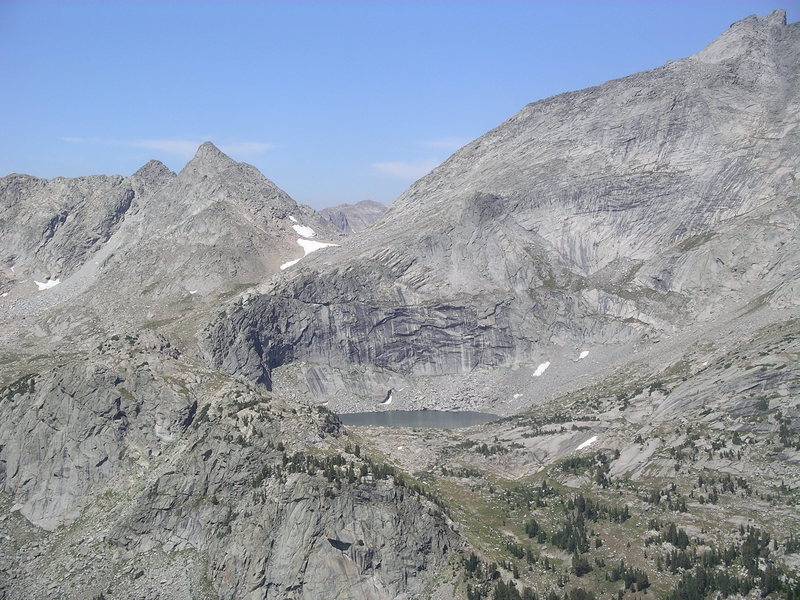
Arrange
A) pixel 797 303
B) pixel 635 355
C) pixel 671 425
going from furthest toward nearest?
pixel 635 355 → pixel 797 303 → pixel 671 425

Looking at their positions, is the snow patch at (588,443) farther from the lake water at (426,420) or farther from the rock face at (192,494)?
the lake water at (426,420)

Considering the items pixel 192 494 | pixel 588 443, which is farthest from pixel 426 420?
pixel 192 494

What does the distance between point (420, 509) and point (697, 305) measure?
128579mm

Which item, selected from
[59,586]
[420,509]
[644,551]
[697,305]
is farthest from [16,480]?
[697,305]

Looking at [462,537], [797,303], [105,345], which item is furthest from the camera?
[797,303]

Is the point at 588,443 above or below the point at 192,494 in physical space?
below

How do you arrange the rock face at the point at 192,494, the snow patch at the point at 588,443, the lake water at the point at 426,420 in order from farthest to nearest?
the lake water at the point at 426,420, the snow patch at the point at 588,443, the rock face at the point at 192,494

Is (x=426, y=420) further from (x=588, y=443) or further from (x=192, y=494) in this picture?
(x=192, y=494)

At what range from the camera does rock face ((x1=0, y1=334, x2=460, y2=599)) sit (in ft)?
298

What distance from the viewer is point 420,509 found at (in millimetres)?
95000

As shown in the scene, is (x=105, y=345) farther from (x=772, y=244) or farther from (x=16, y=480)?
(x=772, y=244)

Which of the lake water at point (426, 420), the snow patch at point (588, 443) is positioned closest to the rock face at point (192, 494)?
the snow patch at point (588, 443)

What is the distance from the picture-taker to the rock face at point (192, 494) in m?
90.8

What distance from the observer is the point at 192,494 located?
102 metres
